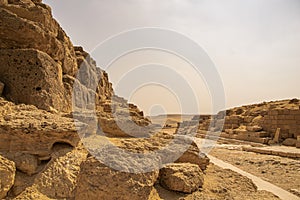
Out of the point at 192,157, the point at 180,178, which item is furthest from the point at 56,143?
the point at 192,157

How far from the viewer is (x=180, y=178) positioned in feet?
12.1

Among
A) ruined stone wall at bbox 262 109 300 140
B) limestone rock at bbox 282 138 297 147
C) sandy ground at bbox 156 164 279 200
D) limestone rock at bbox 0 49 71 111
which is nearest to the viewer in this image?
sandy ground at bbox 156 164 279 200

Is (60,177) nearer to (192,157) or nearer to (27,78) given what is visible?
(192,157)

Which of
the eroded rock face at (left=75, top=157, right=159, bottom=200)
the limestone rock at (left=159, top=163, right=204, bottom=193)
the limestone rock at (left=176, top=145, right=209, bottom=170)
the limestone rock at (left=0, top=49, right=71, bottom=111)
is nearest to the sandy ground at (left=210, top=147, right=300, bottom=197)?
the limestone rock at (left=176, top=145, right=209, bottom=170)

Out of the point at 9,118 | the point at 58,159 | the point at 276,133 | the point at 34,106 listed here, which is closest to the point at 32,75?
the point at 34,106

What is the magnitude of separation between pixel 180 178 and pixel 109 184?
121 centimetres

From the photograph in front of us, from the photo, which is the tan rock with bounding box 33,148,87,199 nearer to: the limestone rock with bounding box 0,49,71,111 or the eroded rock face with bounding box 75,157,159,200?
the eroded rock face with bounding box 75,157,159,200

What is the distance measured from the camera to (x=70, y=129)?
12.1 feet

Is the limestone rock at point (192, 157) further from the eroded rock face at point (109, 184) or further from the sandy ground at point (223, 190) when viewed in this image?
the eroded rock face at point (109, 184)

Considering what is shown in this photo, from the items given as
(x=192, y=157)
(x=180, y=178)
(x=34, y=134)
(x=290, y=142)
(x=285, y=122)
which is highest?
(x=285, y=122)

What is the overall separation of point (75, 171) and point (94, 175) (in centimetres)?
53

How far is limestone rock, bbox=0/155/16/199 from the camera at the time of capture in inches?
118

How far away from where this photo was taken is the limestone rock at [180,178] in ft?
12.0

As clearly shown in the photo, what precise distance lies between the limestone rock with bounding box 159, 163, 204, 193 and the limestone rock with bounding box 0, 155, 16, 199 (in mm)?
2196
